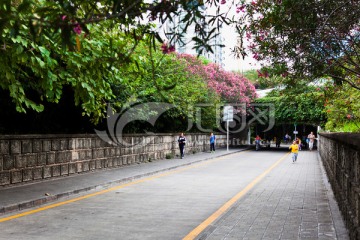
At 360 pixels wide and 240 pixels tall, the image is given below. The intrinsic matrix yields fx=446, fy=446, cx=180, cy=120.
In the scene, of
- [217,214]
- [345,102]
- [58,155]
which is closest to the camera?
[217,214]

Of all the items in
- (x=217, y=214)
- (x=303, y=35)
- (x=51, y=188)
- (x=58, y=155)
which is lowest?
(x=217, y=214)

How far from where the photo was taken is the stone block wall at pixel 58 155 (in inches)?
488

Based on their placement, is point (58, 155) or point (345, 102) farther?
point (58, 155)

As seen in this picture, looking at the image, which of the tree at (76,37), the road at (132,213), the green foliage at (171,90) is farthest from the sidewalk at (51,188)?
the green foliage at (171,90)

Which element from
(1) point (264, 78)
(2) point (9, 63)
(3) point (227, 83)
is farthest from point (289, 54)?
(3) point (227, 83)

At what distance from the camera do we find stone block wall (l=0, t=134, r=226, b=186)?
12383 millimetres

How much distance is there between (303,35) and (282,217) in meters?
3.62

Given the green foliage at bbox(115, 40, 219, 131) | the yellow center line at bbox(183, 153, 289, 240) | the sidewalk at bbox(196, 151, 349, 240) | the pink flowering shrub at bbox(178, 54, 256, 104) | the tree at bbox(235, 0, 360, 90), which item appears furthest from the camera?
the pink flowering shrub at bbox(178, 54, 256, 104)

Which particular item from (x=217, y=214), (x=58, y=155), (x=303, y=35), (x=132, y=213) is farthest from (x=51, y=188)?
(x=303, y=35)

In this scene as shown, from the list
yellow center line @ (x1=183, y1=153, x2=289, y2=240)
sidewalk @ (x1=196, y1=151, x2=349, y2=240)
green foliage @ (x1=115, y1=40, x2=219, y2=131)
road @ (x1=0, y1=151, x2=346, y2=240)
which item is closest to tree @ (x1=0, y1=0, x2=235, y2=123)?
road @ (x1=0, y1=151, x2=346, y2=240)

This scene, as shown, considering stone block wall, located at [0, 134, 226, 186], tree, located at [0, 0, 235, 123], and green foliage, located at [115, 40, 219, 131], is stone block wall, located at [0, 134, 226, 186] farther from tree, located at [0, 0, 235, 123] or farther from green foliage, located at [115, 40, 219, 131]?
green foliage, located at [115, 40, 219, 131]

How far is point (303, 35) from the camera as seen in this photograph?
895 cm

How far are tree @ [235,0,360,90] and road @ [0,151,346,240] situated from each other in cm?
324

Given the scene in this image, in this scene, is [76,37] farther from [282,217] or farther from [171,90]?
[171,90]
